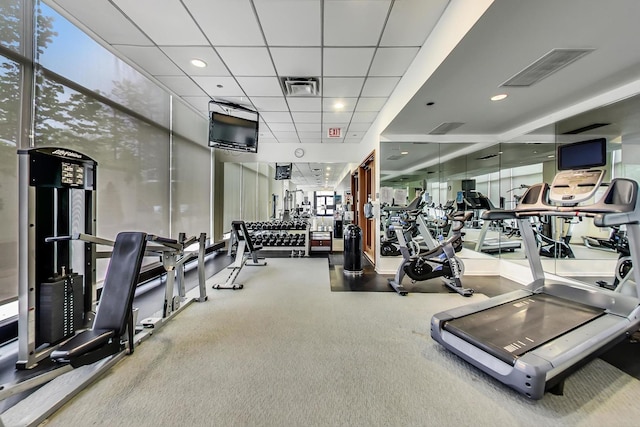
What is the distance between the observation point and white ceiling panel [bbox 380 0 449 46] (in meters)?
2.23

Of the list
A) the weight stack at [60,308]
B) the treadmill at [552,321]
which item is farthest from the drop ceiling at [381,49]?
the weight stack at [60,308]

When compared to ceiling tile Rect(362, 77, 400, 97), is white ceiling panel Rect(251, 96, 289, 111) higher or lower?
higher

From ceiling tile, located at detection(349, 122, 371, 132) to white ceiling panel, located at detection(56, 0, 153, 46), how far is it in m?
3.88

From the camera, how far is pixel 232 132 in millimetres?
4574

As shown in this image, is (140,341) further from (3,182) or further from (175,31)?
(175,31)

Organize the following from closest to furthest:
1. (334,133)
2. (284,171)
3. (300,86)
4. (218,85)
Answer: (300,86) → (218,85) → (334,133) → (284,171)

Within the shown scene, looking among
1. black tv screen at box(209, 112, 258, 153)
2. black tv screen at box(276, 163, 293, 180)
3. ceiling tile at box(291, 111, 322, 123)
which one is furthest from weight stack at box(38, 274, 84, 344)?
black tv screen at box(276, 163, 293, 180)

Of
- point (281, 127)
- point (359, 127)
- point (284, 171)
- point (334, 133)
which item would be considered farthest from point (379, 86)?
point (284, 171)

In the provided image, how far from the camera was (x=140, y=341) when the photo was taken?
2.31 metres

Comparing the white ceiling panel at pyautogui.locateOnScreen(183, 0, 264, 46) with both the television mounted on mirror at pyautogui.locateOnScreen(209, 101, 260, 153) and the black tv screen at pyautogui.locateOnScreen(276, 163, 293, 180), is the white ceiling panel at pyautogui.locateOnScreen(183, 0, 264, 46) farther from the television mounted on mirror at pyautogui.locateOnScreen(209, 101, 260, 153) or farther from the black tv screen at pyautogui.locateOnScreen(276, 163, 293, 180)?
the black tv screen at pyautogui.locateOnScreen(276, 163, 293, 180)

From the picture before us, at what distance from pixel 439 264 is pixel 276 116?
4.19 metres

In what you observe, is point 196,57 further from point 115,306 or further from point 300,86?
point 115,306

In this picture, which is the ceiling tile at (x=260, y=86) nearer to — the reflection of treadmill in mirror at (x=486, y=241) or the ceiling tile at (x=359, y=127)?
the ceiling tile at (x=359, y=127)

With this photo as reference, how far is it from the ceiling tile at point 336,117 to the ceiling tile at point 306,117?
125mm
